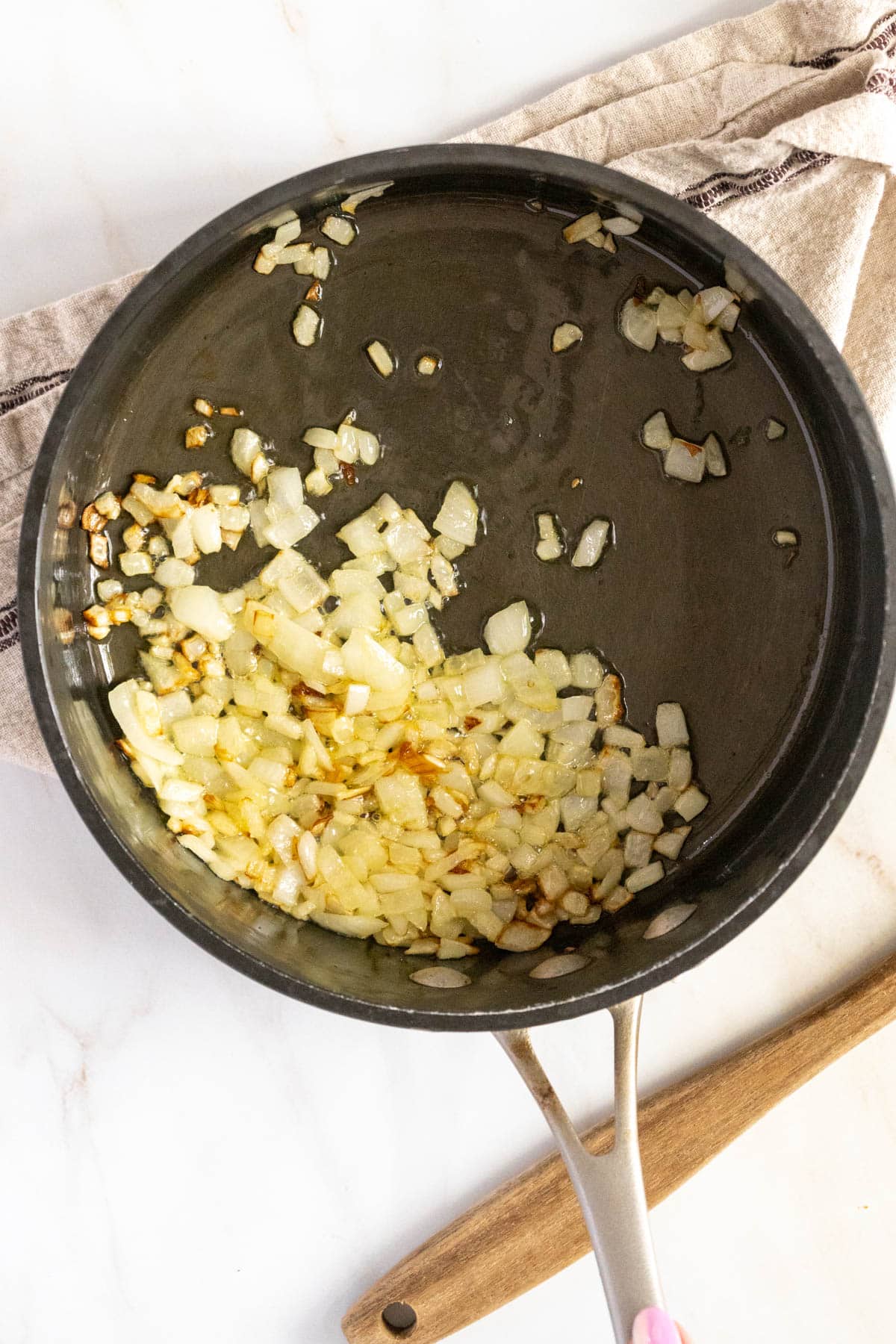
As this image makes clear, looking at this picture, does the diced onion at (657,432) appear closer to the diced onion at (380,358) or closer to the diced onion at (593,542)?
the diced onion at (593,542)

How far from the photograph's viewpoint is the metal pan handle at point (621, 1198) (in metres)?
0.86

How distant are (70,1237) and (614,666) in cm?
77

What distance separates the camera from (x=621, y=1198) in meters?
0.87

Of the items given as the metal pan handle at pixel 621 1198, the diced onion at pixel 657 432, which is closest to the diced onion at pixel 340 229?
the diced onion at pixel 657 432

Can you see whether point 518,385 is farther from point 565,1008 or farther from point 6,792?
point 6,792

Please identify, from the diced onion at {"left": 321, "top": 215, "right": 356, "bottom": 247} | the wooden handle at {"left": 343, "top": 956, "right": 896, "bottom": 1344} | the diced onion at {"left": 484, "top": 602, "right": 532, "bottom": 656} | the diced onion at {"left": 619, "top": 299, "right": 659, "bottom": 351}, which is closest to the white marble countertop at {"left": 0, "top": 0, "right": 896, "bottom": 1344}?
the wooden handle at {"left": 343, "top": 956, "right": 896, "bottom": 1344}

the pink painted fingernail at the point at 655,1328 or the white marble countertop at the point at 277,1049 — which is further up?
the white marble countertop at the point at 277,1049

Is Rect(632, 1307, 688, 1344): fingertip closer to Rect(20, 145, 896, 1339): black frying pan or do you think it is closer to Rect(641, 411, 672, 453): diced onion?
Rect(20, 145, 896, 1339): black frying pan

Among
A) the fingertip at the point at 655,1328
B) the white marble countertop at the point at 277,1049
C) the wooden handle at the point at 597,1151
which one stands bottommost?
the fingertip at the point at 655,1328

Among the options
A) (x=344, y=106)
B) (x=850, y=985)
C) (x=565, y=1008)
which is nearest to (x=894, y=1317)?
(x=850, y=985)

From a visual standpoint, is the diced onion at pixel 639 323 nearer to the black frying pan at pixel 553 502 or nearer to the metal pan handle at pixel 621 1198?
the black frying pan at pixel 553 502

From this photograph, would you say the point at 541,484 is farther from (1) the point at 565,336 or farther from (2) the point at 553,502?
(1) the point at 565,336

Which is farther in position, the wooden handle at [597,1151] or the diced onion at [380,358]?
the wooden handle at [597,1151]

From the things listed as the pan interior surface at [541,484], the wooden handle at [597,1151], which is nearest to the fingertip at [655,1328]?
the wooden handle at [597,1151]
